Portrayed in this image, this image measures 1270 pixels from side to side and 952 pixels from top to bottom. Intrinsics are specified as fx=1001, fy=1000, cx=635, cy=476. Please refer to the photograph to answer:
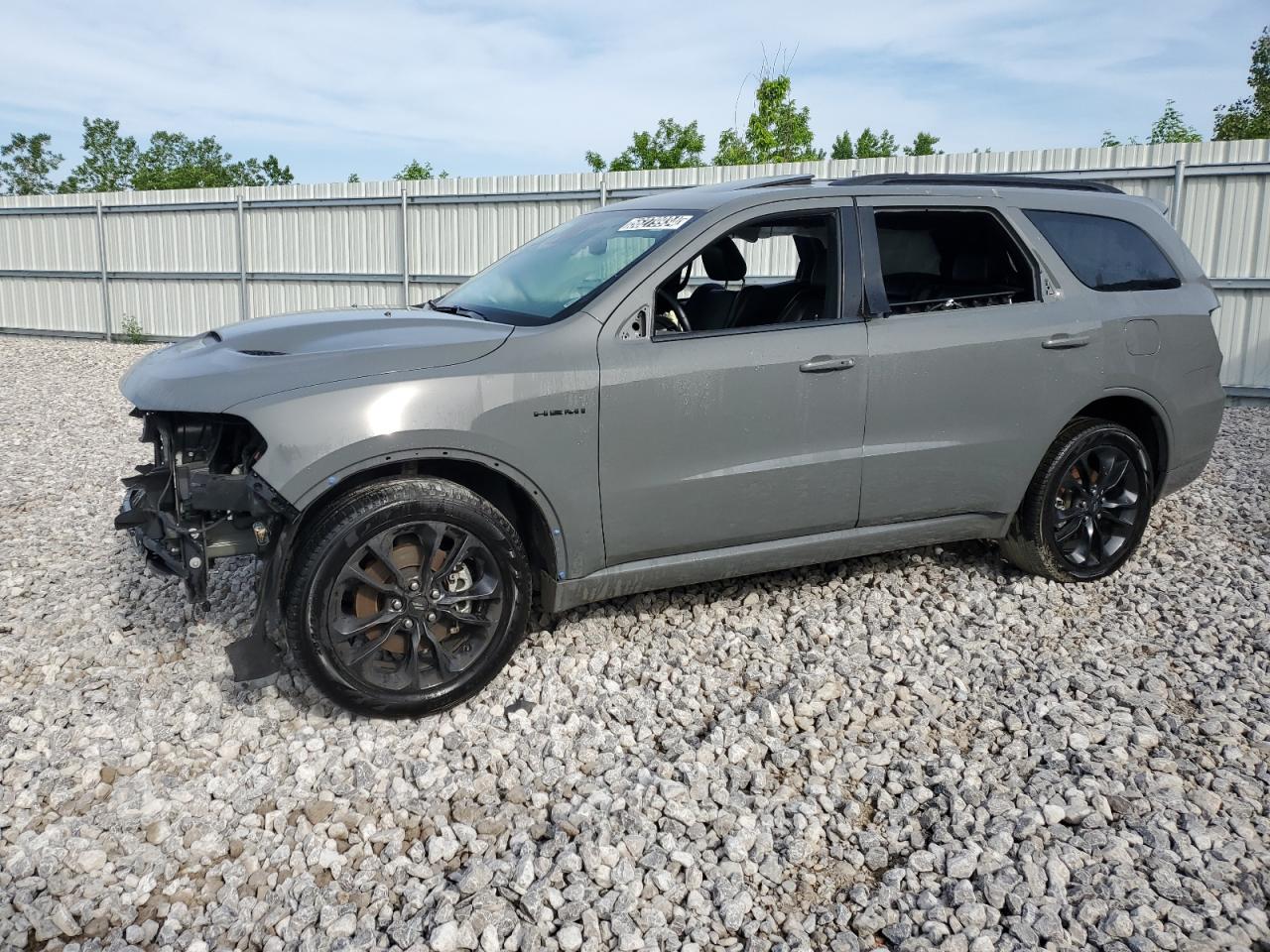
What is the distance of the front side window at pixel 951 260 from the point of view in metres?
4.50

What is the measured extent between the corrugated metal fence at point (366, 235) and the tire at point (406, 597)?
1037 centimetres

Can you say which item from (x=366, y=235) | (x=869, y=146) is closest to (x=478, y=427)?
(x=366, y=235)

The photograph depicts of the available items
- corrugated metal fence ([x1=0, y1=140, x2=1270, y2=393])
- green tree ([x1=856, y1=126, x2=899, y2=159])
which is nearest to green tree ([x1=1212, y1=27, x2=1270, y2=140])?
green tree ([x1=856, y1=126, x2=899, y2=159])

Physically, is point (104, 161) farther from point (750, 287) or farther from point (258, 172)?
point (750, 287)

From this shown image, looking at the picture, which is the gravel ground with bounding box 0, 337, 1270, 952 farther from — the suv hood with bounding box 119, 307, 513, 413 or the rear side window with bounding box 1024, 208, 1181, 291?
the rear side window with bounding box 1024, 208, 1181, 291

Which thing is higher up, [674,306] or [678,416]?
[674,306]

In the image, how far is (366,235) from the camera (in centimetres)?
1653

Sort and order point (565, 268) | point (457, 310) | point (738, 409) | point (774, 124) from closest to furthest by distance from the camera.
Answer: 1. point (738, 409)
2. point (565, 268)
3. point (457, 310)
4. point (774, 124)

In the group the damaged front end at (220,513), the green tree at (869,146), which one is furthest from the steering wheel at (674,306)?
the green tree at (869,146)

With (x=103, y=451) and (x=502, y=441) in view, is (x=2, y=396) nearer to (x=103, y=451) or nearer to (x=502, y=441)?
(x=103, y=451)

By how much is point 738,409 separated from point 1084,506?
2098mm

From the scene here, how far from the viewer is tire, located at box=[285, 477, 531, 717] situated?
3412 mm

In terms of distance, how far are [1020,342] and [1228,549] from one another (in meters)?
2.19

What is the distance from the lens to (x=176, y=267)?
18.3 metres
